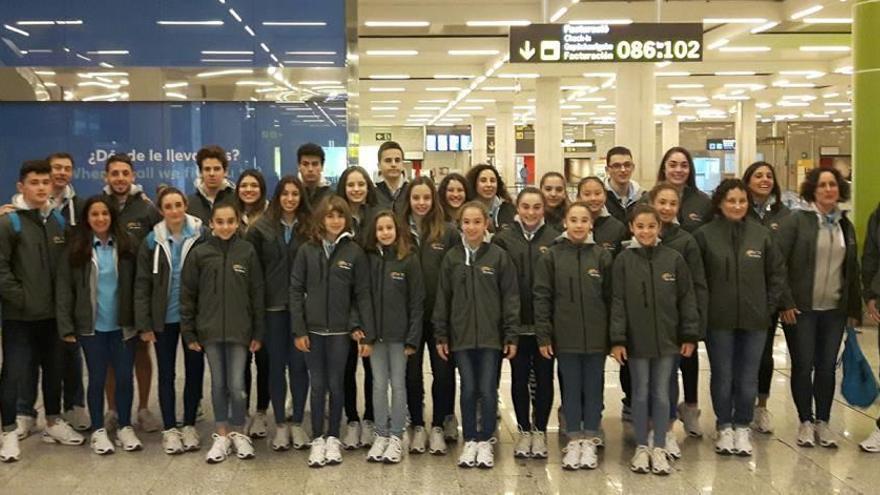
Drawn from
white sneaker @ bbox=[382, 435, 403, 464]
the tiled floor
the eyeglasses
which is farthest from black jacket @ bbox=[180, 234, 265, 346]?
the eyeglasses

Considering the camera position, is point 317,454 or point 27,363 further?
point 27,363

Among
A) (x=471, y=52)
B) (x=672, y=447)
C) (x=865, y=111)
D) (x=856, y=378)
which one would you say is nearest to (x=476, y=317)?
(x=672, y=447)

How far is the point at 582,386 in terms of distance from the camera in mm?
5500

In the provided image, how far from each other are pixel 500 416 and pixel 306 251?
84.3 inches

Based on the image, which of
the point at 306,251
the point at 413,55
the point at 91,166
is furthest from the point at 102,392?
the point at 413,55

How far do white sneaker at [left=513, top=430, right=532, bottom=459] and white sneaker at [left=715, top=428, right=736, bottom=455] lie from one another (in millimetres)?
1185

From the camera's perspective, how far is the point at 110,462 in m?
5.60

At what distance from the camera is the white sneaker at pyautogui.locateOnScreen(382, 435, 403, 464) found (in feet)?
18.0

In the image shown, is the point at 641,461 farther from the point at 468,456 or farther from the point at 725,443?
the point at 468,456

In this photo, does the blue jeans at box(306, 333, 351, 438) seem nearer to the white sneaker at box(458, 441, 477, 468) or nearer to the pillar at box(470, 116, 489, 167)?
the white sneaker at box(458, 441, 477, 468)

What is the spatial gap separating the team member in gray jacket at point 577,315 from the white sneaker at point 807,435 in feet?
4.71

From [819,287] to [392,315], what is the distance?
2.67 meters

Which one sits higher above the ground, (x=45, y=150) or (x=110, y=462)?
(x=45, y=150)

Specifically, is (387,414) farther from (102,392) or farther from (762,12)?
(762,12)
